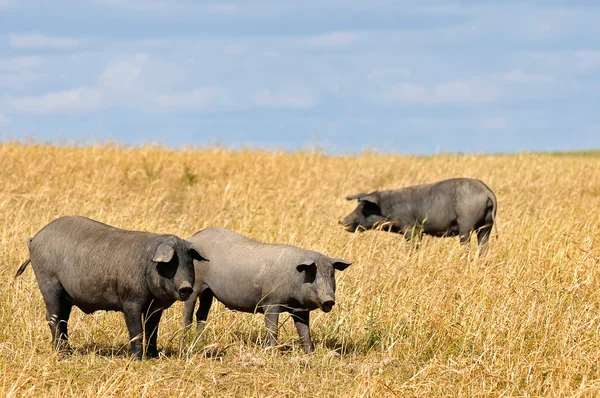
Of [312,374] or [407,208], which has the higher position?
[407,208]

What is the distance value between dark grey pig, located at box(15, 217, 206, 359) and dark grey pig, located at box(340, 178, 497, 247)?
5.76 m

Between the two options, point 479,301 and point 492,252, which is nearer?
point 479,301

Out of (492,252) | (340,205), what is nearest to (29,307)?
(492,252)

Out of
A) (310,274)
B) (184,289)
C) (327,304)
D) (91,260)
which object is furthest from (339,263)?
(91,260)

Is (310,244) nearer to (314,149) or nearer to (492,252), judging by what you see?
(492,252)

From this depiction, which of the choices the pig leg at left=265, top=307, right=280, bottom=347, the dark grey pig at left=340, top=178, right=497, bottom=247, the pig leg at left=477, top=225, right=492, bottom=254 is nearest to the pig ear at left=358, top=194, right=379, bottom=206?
the dark grey pig at left=340, top=178, right=497, bottom=247

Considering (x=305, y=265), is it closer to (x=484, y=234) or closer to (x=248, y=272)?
(x=248, y=272)

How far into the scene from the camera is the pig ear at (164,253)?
5742 millimetres

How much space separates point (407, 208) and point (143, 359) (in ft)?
23.2

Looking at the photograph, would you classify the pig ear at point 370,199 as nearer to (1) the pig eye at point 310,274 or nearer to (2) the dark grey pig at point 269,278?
(2) the dark grey pig at point 269,278

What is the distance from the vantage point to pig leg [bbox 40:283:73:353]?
6461 millimetres

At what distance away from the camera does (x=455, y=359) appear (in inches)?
255

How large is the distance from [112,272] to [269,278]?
4.26 ft

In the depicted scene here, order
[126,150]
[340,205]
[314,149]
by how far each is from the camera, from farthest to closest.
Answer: [314,149], [126,150], [340,205]
